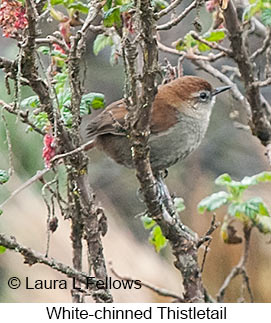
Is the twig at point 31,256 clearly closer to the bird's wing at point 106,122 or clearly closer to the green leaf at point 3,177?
the green leaf at point 3,177

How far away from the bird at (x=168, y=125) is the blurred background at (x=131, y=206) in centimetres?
77

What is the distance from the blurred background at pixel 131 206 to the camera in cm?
317

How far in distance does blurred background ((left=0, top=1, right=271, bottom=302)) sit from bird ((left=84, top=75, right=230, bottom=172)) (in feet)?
2.54

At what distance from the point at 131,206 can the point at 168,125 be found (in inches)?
81.3

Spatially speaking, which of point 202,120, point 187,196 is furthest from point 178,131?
point 187,196

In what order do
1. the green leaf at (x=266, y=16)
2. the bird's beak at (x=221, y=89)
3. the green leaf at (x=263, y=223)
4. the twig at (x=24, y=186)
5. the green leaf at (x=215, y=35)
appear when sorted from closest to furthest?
the twig at (x=24, y=186) → the green leaf at (x=266, y=16) → the green leaf at (x=215, y=35) → the green leaf at (x=263, y=223) → the bird's beak at (x=221, y=89)

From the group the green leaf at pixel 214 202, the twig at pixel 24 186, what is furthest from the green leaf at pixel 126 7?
the green leaf at pixel 214 202

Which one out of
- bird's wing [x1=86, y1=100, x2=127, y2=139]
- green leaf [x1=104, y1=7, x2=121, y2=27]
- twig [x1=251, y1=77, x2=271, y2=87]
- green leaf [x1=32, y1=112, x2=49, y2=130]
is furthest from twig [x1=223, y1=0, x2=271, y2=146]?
green leaf [x1=32, y1=112, x2=49, y2=130]

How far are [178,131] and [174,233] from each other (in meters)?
0.58

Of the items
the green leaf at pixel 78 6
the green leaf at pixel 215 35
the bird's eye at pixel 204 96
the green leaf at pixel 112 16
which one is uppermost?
the bird's eye at pixel 204 96

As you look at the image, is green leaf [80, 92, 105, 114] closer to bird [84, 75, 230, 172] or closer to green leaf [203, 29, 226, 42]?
bird [84, 75, 230, 172]

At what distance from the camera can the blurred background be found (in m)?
3.17
